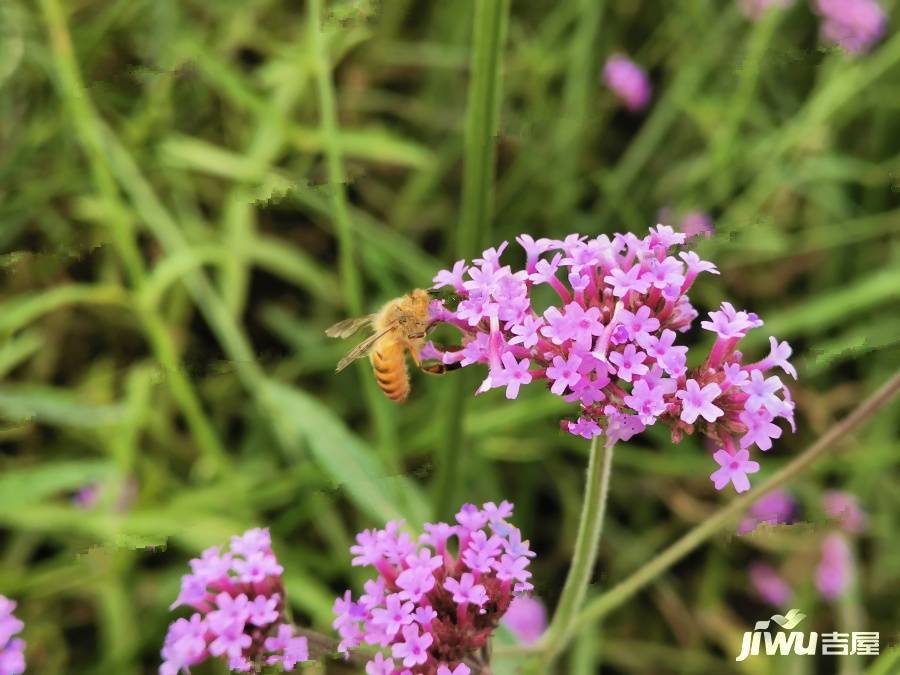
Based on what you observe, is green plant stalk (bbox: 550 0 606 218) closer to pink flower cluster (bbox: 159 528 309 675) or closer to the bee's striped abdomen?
the bee's striped abdomen

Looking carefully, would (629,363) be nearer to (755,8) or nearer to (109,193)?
(109,193)

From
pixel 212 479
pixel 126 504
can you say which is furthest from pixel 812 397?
pixel 126 504

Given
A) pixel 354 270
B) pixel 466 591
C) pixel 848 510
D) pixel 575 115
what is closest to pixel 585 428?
pixel 466 591

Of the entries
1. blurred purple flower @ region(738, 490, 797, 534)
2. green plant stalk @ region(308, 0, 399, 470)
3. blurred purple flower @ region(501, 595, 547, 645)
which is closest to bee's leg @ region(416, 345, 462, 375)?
green plant stalk @ region(308, 0, 399, 470)

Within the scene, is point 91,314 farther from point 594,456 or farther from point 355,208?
point 594,456

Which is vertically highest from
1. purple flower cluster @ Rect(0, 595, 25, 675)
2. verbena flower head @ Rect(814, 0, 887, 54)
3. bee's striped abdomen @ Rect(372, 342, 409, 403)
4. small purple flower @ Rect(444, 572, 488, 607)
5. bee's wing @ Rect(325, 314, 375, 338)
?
verbena flower head @ Rect(814, 0, 887, 54)

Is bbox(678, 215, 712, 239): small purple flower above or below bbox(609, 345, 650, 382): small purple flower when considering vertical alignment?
above
